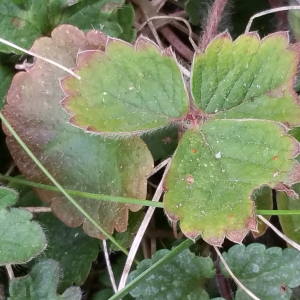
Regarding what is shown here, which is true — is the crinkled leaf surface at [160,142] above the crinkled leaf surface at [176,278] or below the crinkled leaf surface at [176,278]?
above

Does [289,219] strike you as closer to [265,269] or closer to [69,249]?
[265,269]

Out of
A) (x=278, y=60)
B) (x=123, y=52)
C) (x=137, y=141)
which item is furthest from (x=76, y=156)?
(x=278, y=60)

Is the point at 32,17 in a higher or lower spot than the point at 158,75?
higher

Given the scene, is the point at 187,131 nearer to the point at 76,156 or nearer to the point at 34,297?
the point at 76,156

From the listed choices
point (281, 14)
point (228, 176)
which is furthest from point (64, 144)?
point (281, 14)

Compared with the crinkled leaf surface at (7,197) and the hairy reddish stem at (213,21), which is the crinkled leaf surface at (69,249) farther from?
the hairy reddish stem at (213,21)

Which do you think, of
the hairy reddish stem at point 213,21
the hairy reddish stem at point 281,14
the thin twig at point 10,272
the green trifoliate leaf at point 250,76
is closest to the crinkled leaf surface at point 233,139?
the green trifoliate leaf at point 250,76
